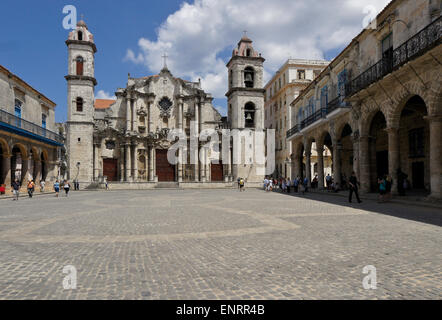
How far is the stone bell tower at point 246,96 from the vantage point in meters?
40.4

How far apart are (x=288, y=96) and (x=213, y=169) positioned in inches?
570

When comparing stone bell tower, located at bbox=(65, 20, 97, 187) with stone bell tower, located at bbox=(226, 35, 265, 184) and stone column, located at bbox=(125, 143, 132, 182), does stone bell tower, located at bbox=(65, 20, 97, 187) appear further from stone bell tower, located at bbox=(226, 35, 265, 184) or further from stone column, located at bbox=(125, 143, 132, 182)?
stone bell tower, located at bbox=(226, 35, 265, 184)

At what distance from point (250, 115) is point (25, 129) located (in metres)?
26.2

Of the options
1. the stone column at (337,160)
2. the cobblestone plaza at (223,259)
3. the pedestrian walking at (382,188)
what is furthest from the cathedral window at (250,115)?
the cobblestone plaza at (223,259)

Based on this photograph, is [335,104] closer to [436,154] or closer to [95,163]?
[436,154]

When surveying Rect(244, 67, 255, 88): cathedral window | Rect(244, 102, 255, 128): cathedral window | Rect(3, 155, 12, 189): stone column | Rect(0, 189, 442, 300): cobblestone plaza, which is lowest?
Rect(0, 189, 442, 300): cobblestone plaza

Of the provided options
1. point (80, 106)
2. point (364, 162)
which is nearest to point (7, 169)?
point (80, 106)

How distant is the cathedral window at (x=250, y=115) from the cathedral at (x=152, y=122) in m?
0.14

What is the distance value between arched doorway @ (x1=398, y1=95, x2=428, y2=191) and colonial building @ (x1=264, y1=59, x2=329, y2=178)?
2059cm

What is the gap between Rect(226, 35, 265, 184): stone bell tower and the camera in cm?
4038

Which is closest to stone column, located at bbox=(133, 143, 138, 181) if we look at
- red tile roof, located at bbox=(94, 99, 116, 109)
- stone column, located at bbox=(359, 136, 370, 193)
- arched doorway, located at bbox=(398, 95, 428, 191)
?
red tile roof, located at bbox=(94, 99, 116, 109)

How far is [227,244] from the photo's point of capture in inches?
238
